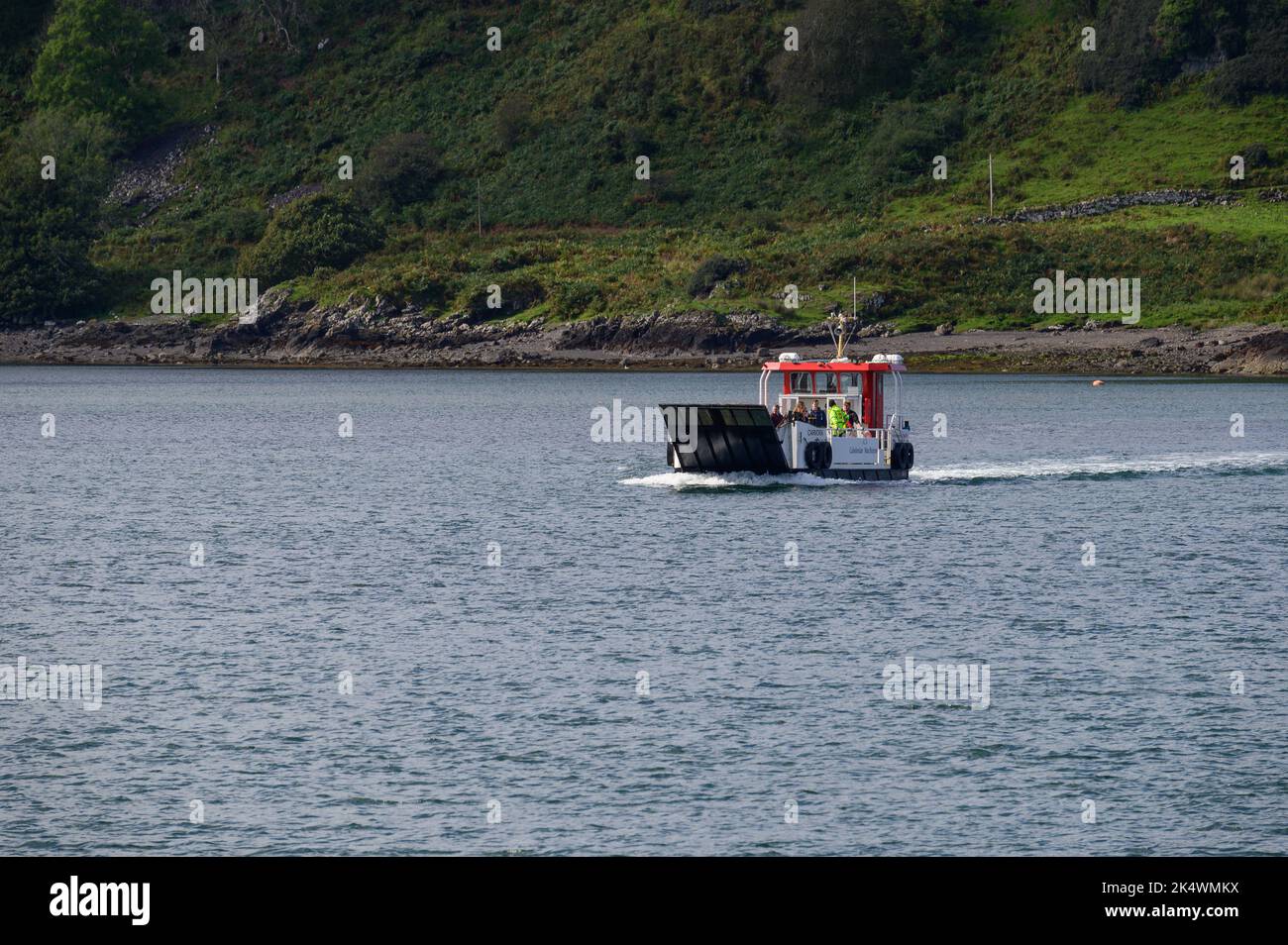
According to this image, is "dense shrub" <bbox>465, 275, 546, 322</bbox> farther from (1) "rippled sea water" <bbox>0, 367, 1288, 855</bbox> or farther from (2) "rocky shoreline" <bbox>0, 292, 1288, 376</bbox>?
(1) "rippled sea water" <bbox>0, 367, 1288, 855</bbox>

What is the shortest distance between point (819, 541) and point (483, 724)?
27137 millimetres

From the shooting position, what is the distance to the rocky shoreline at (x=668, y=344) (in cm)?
15888

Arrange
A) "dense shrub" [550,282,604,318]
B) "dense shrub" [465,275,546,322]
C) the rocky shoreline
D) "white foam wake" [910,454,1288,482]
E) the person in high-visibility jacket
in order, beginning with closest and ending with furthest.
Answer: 1. the person in high-visibility jacket
2. "white foam wake" [910,454,1288,482]
3. the rocky shoreline
4. "dense shrub" [550,282,604,318]
5. "dense shrub" [465,275,546,322]

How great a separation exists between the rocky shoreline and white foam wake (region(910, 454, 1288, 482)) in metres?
56.4

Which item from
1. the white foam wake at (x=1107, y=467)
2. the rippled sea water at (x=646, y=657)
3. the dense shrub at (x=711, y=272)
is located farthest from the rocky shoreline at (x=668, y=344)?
the rippled sea water at (x=646, y=657)

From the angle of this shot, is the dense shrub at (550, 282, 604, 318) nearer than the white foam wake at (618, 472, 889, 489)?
No

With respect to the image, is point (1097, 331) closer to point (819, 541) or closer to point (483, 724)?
point (819, 541)

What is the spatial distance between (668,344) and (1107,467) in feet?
291

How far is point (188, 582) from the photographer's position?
5162cm

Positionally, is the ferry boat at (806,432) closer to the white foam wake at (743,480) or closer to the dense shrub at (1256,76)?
the white foam wake at (743,480)

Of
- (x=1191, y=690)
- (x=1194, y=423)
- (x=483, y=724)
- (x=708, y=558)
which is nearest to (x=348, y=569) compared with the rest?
(x=708, y=558)

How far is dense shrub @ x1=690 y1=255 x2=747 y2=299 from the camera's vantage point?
17575 cm

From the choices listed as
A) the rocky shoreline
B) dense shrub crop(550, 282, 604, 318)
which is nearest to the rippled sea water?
the rocky shoreline

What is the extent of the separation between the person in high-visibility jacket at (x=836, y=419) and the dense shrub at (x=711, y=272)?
104991 mm
